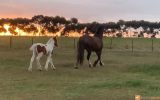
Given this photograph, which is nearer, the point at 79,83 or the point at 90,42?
the point at 79,83

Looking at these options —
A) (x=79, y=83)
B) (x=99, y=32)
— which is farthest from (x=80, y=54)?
(x=79, y=83)

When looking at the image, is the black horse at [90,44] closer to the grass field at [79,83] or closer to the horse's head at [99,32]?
the horse's head at [99,32]

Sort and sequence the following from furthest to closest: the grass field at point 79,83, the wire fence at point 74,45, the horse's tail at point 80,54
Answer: the wire fence at point 74,45, the horse's tail at point 80,54, the grass field at point 79,83

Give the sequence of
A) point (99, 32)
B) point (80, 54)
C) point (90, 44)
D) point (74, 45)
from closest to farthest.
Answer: point (80, 54) → point (90, 44) → point (99, 32) → point (74, 45)

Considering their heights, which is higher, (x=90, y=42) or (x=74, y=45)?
(x=90, y=42)

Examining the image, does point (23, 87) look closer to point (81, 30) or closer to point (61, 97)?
point (61, 97)

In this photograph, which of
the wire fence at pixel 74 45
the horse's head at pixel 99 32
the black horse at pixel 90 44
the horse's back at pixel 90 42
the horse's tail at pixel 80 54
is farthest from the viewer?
the wire fence at pixel 74 45

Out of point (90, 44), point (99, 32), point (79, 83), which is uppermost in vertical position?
point (99, 32)

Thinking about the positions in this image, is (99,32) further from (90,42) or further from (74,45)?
(74,45)

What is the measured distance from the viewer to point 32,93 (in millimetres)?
18891

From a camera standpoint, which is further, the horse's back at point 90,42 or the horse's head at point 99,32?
the horse's head at point 99,32

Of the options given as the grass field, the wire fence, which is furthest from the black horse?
the wire fence

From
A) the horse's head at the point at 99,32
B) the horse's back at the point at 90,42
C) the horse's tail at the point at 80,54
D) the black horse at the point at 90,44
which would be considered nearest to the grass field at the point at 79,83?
the horse's tail at the point at 80,54

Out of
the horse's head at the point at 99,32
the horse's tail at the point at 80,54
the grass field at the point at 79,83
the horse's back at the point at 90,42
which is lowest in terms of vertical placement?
the grass field at the point at 79,83
